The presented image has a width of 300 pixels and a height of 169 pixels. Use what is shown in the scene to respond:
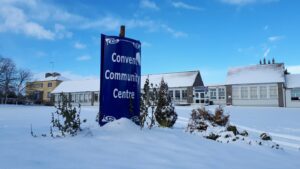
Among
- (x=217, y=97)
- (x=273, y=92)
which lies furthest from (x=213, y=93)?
(x=273, y=92)

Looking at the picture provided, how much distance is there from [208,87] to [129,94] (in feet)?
119

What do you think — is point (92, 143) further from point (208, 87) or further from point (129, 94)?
point (208, 87)

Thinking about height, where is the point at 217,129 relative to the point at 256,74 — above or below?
below

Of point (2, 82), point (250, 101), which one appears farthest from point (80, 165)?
point (2, 82)

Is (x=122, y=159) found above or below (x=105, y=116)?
below

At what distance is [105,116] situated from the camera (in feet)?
21.8

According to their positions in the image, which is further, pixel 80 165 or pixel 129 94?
pixel 129 94

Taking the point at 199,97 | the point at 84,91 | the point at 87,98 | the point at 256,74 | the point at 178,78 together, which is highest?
the point at 256,74

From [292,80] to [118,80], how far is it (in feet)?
120

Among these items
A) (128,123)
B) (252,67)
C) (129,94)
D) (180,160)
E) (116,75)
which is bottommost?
(180,160)

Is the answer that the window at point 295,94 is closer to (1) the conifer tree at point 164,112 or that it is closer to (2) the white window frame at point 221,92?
(2) the white window frame at point 221,92

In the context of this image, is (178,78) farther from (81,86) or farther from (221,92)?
(81,86)

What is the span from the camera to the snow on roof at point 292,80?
119 ft

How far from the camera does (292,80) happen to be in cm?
3762
